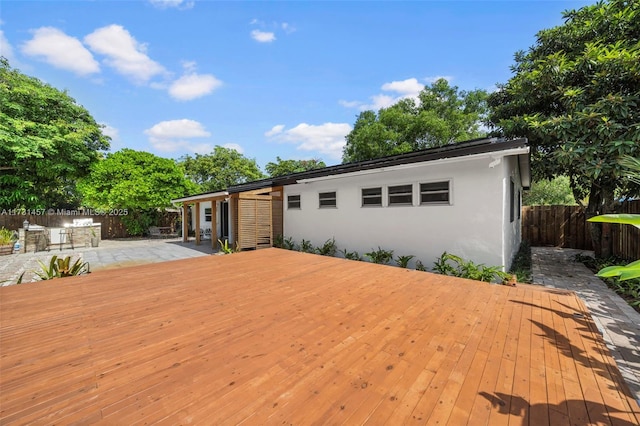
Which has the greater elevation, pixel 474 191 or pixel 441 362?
pixel 474 191

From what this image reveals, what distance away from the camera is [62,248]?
492 inches

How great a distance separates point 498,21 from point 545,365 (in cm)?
949

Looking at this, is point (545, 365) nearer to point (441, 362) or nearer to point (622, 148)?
point (441, 362)

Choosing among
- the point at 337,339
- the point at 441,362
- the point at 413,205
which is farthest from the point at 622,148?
the point at 337,339

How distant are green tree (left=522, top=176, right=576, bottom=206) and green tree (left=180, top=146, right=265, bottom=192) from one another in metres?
25.7

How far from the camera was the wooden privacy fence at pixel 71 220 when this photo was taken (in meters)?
13.8

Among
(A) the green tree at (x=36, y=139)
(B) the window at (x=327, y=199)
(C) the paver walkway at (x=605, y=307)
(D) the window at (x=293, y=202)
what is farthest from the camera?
(A) the green tree at (x=36, y=139)

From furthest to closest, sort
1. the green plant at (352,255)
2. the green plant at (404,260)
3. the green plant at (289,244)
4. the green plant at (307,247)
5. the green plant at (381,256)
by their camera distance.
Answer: the green plant at (289,244), the green plant at (307,247), the green plant at (352,255), the green plant at (381,256), the green plant at (404,260)

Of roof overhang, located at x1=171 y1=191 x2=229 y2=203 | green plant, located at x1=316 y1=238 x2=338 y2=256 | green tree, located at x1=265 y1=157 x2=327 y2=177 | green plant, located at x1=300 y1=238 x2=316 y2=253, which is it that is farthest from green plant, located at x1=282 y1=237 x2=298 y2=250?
green tree, located at x1=265 y1=157 x2=327 y2=177

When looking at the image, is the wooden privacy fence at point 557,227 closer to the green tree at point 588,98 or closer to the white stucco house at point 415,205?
the white stucco house at point 415,205

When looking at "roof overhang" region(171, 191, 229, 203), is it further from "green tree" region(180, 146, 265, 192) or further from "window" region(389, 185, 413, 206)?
"green tree" region(180, 146, 265, 192)

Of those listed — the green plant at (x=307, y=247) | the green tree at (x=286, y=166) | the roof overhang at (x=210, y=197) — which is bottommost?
the green plant at (x=307, y=247)

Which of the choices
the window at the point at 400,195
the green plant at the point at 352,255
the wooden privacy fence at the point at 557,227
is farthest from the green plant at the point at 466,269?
the wooden privacy fence at the point at 557,227

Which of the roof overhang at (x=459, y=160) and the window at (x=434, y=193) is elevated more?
the roof overhang at (x=459, y=160)
